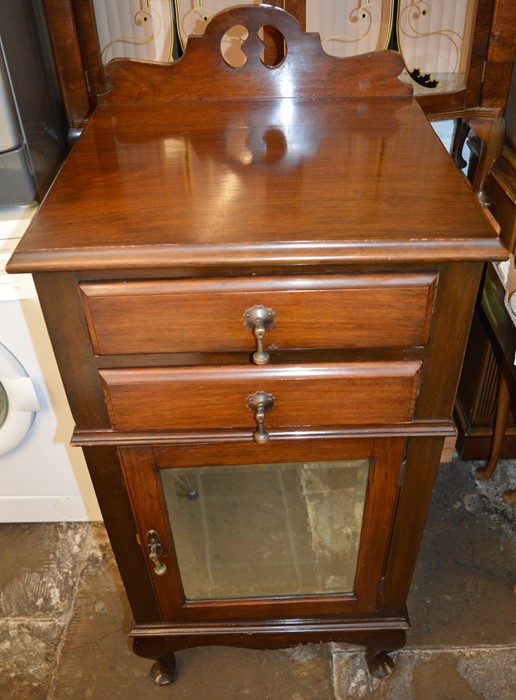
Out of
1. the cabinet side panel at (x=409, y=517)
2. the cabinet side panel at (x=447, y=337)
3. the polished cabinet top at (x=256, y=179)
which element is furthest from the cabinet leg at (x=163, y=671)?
the polished cabinet top at (x=256, y=179)

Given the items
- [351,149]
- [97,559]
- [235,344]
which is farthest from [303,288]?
[97,559]

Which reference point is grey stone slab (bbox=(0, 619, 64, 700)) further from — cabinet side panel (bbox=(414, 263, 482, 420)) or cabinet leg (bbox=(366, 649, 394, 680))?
cabinet side panel (bbox=(414, 263, 482, 420))

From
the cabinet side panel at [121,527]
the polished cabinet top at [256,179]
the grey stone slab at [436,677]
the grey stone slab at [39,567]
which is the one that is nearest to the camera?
the polished cabinet top at [256,179]

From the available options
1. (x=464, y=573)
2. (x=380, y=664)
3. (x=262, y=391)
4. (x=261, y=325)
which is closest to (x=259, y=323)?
(x=261, y=325)

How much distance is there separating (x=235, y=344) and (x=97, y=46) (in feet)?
2.07

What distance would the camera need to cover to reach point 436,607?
1308 millimetres

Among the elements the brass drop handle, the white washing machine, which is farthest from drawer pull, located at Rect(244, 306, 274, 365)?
the white washing machine

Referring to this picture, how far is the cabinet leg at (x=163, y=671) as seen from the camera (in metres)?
1.19

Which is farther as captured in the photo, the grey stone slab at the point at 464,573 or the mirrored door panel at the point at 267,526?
the grey stone slab at the point at 464,573

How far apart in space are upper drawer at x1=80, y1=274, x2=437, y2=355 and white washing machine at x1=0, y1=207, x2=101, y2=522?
45 centimetres

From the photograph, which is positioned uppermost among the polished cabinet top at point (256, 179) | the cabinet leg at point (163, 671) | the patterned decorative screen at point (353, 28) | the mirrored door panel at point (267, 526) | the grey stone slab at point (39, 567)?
the patterned decorative screen at point (353, 28)

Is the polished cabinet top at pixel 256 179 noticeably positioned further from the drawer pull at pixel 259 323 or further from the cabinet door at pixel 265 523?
the cabinet door at pixel 265 523

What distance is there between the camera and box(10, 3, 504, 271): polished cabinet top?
0.64m

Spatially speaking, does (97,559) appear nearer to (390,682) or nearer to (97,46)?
(390,682)
